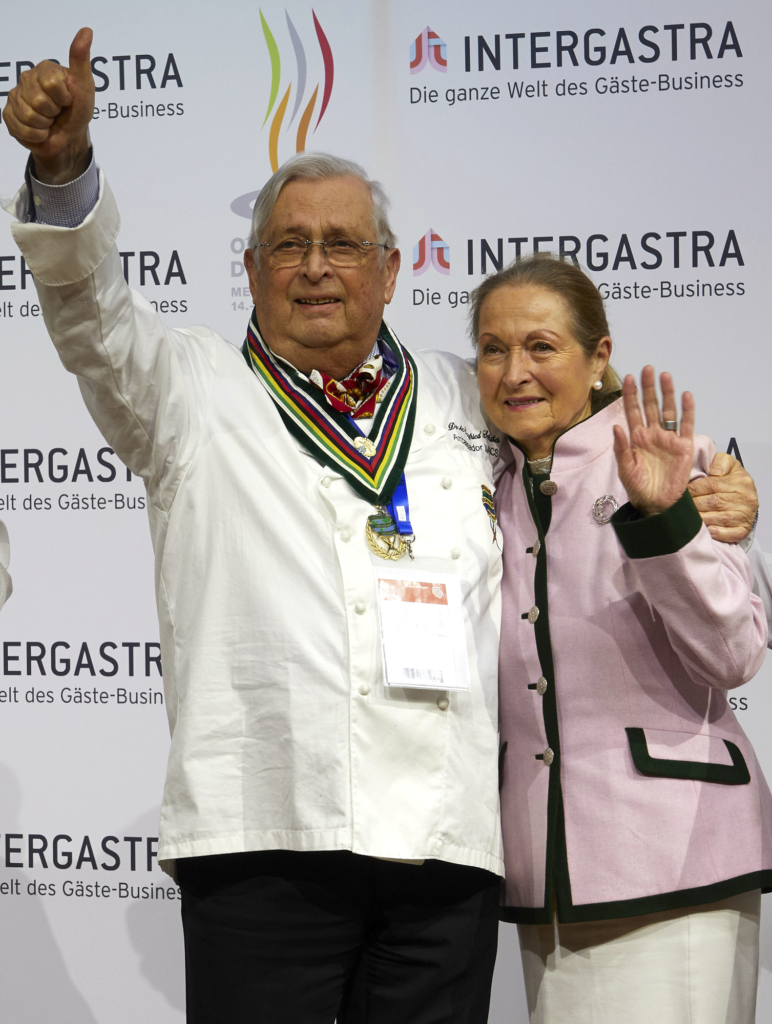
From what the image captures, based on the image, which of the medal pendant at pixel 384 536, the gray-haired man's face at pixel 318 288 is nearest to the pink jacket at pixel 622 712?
the medal pendant at pixel 384 536

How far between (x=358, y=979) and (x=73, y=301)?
1143 millimetres

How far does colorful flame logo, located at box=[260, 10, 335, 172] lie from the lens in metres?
2.97

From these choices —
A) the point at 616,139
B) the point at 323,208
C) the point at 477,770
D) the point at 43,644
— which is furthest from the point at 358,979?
the point at 616,139

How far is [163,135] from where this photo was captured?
3037 millimetres

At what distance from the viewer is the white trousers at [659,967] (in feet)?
5.56

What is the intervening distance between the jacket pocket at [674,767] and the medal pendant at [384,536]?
47 centimetres

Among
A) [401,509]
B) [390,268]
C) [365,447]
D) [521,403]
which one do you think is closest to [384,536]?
[401,509]

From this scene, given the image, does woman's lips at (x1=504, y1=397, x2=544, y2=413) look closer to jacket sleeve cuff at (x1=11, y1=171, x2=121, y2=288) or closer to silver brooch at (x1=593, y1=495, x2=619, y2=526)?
silver brooch at (x1=593, y1=495, x2=619, y2=526)

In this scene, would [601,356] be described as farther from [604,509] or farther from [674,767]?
[674,767]

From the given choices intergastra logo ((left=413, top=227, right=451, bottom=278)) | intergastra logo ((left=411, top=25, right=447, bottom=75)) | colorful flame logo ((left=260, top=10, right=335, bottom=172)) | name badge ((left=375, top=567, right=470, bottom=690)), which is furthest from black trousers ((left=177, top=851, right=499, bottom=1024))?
intergastra logo ((left=411, top=25, right=447, bottom=75))

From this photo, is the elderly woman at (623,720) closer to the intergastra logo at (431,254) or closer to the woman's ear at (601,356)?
the woman's ear at (601,356)

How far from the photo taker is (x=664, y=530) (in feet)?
5.21

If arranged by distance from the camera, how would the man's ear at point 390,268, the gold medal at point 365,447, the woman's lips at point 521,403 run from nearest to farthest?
the gold medal at point 365,447, the woman's lips at point 521,403, the man's ear at point 390,268

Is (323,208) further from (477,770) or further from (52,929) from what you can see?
(52,929)
